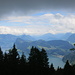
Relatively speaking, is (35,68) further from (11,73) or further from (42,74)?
(11,73)

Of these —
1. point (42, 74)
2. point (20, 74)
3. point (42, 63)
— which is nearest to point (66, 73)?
point (42, 74)

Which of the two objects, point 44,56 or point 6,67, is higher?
point 44,56

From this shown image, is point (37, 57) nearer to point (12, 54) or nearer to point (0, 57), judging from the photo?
point (12, 54)

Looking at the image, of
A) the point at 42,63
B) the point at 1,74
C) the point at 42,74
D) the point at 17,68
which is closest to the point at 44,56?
the point at 42,63

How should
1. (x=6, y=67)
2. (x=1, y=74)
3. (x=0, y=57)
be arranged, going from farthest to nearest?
(x=0, y=57)
(x=6, y=67)
(x=1, y=74)

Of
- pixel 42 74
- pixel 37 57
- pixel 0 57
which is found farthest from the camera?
pixel 0 57

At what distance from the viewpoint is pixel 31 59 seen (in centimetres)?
5912

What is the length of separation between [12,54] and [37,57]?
417 inches

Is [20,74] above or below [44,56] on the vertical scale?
below

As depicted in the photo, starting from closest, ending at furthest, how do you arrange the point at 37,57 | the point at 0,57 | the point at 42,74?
the point at 42,74 → the point at 37,57 → the point at 0,57

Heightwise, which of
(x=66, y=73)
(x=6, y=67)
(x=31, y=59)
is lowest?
(x=66, y=73)

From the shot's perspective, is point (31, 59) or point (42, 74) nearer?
point (42, 74)

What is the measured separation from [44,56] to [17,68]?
60.1 ft

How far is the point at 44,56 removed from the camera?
61625mm
